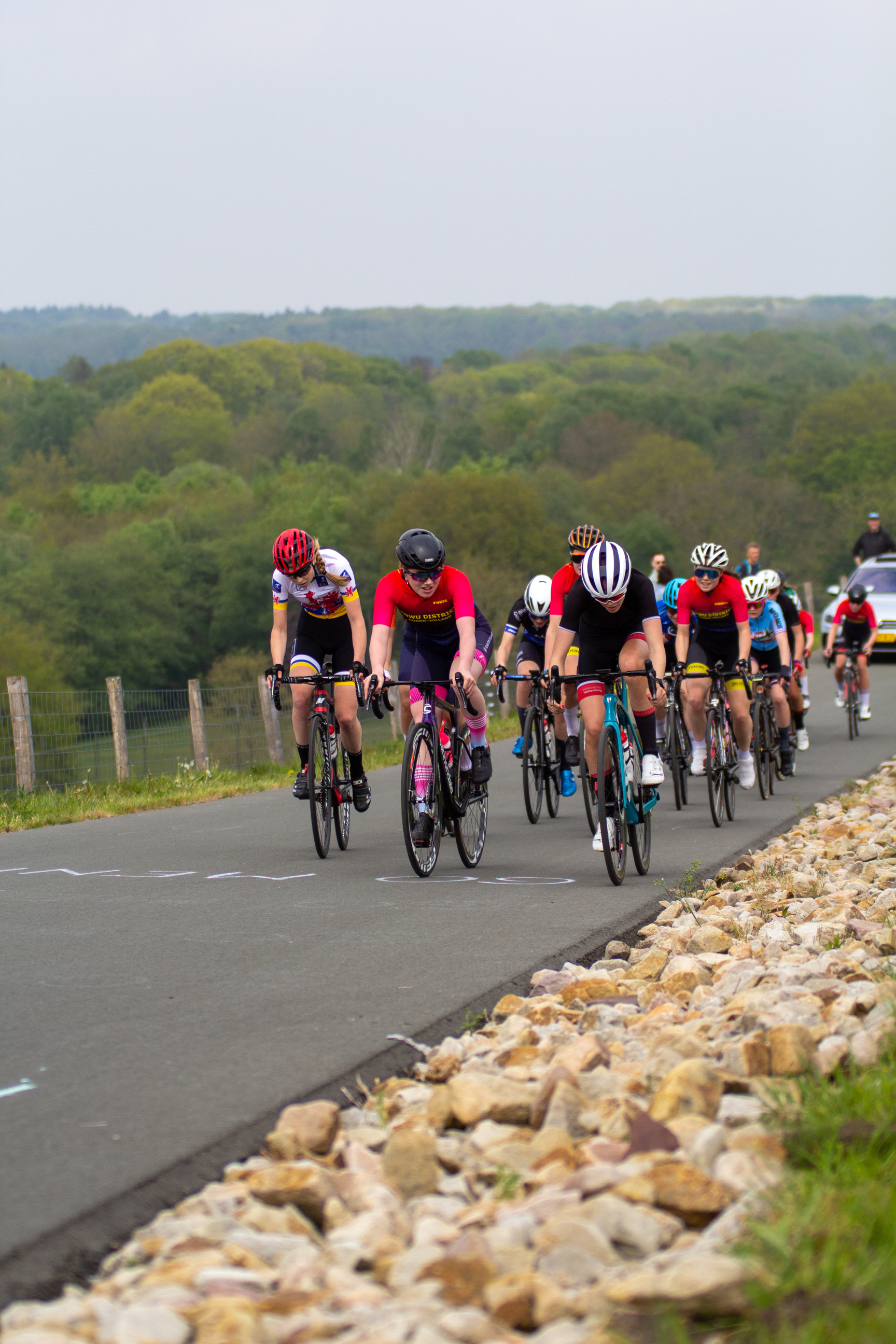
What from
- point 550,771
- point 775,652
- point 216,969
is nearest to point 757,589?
point 775,652

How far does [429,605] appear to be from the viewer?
375 inches

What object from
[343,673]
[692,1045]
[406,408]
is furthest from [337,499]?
[692,1045]

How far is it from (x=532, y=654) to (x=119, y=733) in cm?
580

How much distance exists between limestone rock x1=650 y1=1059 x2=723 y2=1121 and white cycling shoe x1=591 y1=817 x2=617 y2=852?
430 centimetres

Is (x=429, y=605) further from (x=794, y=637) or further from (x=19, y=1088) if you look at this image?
(x=794, y=637)

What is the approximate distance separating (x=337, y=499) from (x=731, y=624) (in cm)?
7339

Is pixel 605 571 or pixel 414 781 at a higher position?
pixel 605 571

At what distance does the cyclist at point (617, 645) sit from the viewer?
8.91 m

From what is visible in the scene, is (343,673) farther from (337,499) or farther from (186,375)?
(186,375)

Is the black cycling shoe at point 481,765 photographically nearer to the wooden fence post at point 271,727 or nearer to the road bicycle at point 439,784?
the road bicycle at point 439,784

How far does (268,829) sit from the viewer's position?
472 inches

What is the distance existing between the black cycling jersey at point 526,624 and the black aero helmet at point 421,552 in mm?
3627

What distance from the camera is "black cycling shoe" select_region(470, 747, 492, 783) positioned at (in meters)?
9.42

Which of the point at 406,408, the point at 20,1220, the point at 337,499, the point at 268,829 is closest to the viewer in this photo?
the point at 20,1220
